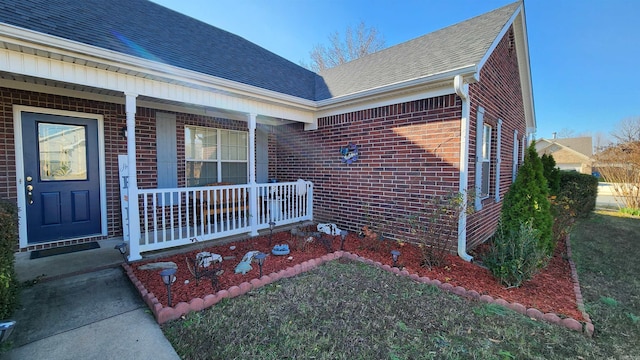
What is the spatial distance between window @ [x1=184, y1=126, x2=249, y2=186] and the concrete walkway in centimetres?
268

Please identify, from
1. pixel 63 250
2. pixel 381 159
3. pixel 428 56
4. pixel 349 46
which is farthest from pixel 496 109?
pixel 349 46

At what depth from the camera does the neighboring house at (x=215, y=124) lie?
3.97 m

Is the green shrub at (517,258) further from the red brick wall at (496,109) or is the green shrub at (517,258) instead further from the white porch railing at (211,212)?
the white porch railing at (211,212)

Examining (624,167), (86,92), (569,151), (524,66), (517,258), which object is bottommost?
(517,258)

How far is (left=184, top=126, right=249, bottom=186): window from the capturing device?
617 cm

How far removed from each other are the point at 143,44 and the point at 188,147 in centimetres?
219

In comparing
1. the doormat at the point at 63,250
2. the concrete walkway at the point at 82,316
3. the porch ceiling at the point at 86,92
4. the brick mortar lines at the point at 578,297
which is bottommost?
the brick mortar lines at the point at 578,297

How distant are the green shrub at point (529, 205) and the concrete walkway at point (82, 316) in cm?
480

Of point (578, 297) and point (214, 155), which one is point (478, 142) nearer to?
point (578, 297)

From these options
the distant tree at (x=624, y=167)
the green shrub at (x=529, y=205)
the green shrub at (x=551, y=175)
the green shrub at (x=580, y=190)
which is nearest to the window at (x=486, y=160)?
the green shrub at (x=529, y=205)

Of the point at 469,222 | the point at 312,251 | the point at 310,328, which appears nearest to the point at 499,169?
the point at 469,222

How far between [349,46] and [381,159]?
16.3 metres

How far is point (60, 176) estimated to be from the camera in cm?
467

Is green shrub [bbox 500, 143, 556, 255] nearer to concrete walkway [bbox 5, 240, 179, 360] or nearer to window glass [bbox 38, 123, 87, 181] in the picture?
concrete walkway [bbox 5, 240, 179, 360]
